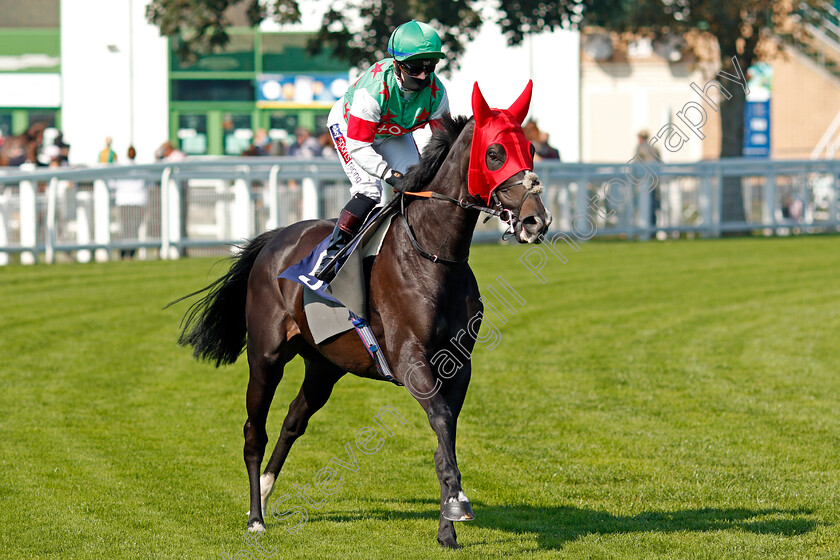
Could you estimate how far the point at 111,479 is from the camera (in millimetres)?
6426

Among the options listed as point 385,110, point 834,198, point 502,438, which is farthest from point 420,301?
point 834,198

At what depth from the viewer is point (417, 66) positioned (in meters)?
5.25

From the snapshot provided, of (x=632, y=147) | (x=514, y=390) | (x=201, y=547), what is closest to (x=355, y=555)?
(x=201, y=547)

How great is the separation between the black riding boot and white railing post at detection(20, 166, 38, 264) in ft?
36.8

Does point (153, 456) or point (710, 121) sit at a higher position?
point (710, 121)

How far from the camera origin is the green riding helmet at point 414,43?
5160 mm

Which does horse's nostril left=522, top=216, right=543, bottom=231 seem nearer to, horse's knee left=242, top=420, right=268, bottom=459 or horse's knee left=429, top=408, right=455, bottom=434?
horse's knee left=429, top=408, right=455, bottom=434

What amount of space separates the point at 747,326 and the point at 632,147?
20406 mm

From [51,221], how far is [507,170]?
12214 millimetres

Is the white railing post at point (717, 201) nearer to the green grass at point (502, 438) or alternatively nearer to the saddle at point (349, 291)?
the green grass at point (502, 438)

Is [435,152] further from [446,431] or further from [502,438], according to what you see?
[502,438]

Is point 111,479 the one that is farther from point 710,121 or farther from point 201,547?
point 710,121

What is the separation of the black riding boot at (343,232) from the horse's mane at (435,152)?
0.33 m

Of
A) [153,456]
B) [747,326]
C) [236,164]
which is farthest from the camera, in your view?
[236,164]
